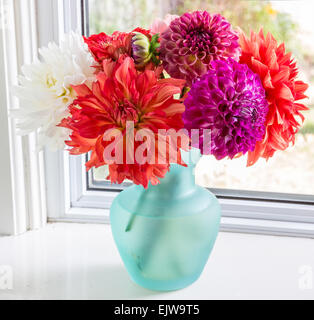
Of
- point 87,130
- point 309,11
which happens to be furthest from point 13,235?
point 309,11

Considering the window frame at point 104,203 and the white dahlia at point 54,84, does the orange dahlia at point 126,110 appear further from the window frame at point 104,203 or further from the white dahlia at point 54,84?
the window frame at point 104,203

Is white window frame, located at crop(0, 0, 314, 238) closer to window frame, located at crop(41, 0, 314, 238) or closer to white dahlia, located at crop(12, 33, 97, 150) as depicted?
window frame, located at crop(41, 0, 314, 238)

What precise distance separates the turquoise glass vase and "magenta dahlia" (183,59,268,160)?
0.15 metres

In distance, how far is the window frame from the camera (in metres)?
1.06

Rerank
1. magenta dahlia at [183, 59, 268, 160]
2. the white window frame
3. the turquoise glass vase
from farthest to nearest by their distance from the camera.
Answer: the white window frame
the turquoise glass vase
magenta dahlia at [183, 59, 268, 160]

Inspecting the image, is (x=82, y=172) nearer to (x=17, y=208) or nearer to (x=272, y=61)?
(x=17, y=208)

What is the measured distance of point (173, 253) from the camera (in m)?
0.78

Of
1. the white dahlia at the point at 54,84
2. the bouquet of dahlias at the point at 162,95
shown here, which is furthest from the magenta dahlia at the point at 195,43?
the white dahlia at the point at 54,84

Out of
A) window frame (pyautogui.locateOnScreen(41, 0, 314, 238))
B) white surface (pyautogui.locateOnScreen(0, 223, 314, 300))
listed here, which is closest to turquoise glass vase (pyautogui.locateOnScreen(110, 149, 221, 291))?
white surface (pyautogui.locateOnScreen(0, 223, 314, 300))

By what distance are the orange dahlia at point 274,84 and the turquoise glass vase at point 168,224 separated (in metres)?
0.13

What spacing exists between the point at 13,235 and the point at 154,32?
60 cm
